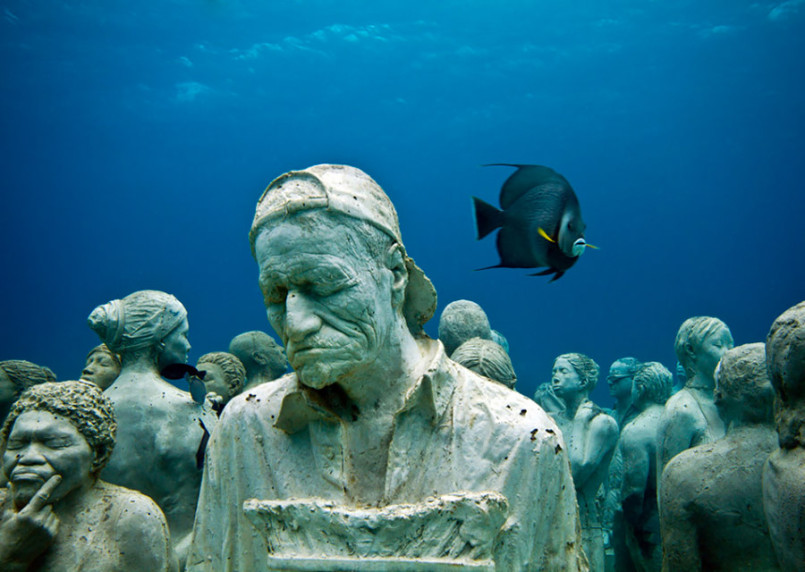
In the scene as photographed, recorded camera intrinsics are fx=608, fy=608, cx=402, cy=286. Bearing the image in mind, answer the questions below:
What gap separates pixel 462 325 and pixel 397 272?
3.09 m

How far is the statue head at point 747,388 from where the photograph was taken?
3.11 meters

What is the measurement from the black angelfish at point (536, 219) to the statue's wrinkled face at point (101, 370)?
3.14 m

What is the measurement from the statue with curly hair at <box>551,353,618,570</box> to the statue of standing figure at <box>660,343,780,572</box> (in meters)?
2.66

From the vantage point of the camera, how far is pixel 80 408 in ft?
9.66

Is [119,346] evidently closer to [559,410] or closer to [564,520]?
[564,520]

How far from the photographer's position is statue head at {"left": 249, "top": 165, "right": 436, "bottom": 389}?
2.10 m

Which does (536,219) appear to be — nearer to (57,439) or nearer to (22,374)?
(57,439)

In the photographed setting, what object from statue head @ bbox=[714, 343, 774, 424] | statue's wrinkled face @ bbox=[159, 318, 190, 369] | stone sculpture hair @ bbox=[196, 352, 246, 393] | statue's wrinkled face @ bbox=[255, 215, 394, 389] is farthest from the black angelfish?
stone sculpture hair @ bbox=[196, 352, 246, 393]

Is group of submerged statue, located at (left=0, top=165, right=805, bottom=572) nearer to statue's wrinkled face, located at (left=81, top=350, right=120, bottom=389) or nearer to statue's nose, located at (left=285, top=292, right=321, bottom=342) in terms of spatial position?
statue's nose, located at (left=285, top=292, right=321, bottom=342)

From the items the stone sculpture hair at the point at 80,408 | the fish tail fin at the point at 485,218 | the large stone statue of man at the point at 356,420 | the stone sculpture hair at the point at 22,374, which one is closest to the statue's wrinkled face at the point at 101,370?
the stone sculpture hair at the point at 22,374

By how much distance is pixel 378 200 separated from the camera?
233cm

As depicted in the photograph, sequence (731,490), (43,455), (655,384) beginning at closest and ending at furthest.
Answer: (43,455) < (731,490) < (655,384)

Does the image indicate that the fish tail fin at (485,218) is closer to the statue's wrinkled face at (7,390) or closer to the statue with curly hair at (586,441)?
the statue with curly hair at (586,441)

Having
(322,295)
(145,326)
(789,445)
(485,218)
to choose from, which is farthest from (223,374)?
(789,445)
